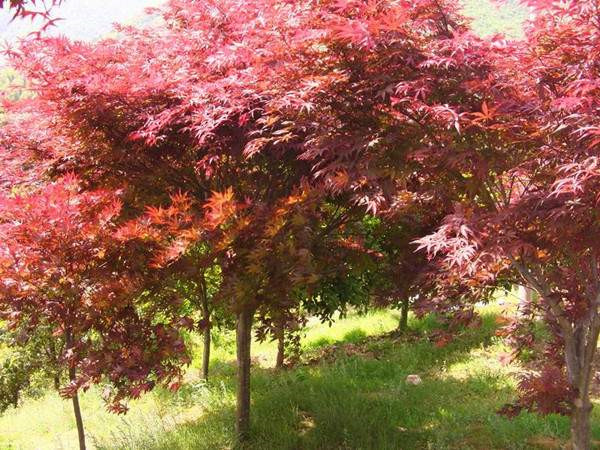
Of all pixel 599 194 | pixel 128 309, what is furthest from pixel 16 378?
pixel 599 194

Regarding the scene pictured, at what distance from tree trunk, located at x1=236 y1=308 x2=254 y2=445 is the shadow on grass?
4.6 inches

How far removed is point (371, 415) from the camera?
5.26 metres

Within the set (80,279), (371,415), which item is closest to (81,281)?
(80,279)

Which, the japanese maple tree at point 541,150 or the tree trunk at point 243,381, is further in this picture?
the tree trunk at point 243,381

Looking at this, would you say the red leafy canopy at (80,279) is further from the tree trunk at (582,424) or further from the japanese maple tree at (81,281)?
the tree trunk at (582,424)

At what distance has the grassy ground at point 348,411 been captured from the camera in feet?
16.1

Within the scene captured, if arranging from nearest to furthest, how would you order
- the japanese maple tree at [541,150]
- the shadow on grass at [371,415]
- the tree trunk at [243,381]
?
the japanese maple tree at [541,150] → the shadow on grass at [371,415] → the tree trunk at [243,381]

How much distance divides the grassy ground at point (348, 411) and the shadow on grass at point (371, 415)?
0.04 ft

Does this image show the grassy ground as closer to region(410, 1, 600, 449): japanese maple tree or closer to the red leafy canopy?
region(410, 1, 600, 449): japanese maple tree

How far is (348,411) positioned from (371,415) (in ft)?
0.76

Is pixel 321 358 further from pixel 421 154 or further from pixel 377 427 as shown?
pixel 421 154

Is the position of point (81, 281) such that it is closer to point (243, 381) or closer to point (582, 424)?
point (243, 381)

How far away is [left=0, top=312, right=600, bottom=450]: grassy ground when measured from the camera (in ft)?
16.1

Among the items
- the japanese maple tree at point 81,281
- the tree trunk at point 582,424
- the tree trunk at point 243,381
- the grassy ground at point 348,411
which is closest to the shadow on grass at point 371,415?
the grassy ground at point 348,411
